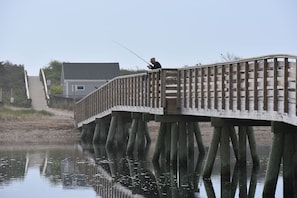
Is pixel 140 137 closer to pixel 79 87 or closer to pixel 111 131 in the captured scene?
pixel 111 131

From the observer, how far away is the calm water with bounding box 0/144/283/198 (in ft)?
63.6

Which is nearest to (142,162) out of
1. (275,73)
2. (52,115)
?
(275,73)

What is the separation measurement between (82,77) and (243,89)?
5187cm

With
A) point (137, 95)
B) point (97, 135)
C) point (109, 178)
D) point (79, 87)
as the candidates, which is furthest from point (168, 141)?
point (79, 87)

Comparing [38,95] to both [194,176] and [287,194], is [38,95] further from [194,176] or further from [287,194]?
[287,194]

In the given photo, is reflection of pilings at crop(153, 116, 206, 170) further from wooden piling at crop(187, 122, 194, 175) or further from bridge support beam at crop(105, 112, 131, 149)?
bridge support beam at crop(105, 112, 131, 149)

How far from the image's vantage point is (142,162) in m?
27.1

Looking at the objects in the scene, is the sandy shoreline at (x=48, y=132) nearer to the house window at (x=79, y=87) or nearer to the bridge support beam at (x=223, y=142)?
the bridge support beam at (x=223, y=142)

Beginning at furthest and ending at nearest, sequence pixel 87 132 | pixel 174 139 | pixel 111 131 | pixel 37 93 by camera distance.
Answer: pixel 37 93
pixel 87 132
pixel 111 131
pixel 174 139

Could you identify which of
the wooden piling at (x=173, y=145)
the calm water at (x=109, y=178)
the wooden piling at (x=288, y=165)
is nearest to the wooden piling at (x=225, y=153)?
the calm water at (x=109, y=178)

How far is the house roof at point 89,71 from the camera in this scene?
68750 mm

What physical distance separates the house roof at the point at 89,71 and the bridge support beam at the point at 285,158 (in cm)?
5169

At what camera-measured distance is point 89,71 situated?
70.3 metres

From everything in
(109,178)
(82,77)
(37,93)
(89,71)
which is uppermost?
(89,71)
